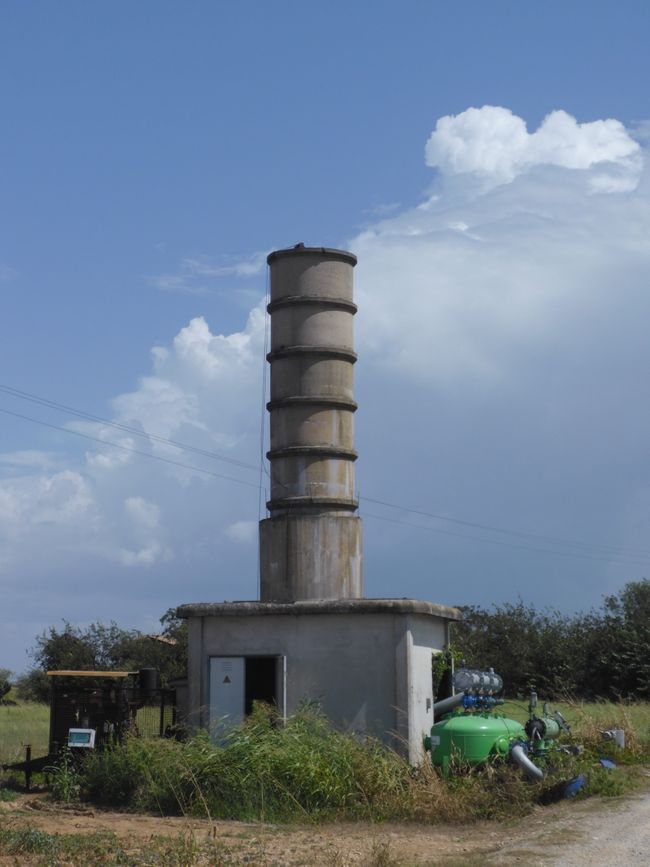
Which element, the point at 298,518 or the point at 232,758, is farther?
the point at 298,518

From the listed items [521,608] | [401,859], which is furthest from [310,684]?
[521,608]

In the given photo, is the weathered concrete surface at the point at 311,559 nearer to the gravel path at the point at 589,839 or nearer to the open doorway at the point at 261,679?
the open doorway at the point at 261,679

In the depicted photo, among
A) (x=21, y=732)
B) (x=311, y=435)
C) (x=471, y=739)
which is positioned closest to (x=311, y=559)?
(x=311, y=435)

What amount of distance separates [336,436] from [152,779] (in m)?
8.12

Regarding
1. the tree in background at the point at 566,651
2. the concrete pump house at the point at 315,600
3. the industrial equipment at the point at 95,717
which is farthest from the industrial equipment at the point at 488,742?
the tree in background at the point at 566,651

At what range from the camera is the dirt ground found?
14.0 m

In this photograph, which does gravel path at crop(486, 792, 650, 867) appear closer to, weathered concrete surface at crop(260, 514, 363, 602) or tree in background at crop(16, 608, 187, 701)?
weathered concrete surface at crop(260, 514, 363, 602)

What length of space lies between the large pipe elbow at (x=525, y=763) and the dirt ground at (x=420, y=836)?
0.71 meters

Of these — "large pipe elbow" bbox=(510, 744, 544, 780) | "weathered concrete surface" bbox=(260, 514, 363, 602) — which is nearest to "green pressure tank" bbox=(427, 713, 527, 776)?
"large pipe elbow" bbox=(510, 744, 544, 780)

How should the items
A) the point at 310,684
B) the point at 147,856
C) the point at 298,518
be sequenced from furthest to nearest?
the point at 298,518, the point at 310,684, the point at 147,856

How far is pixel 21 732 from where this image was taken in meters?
32.2

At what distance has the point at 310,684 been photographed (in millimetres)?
21062

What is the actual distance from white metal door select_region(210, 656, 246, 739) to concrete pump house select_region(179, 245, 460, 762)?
0.02 m

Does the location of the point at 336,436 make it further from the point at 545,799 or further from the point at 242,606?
the point at 545,799
